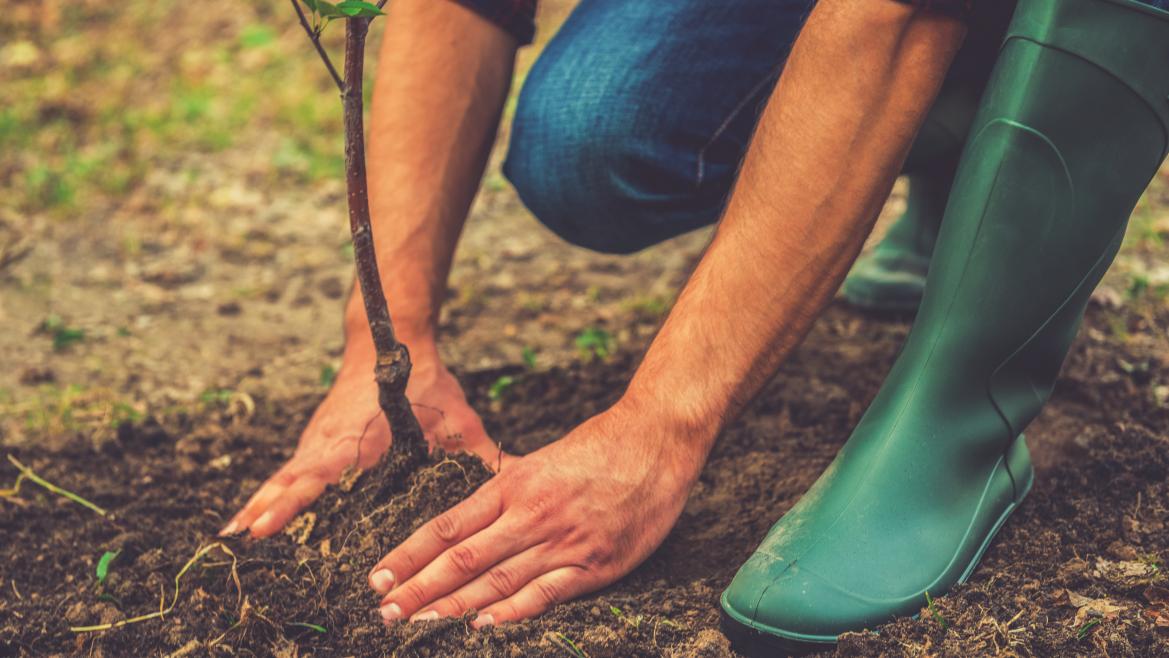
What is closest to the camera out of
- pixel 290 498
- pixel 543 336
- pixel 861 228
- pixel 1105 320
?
pixel 861 228

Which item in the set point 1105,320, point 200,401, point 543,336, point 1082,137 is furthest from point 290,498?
point 1105,320

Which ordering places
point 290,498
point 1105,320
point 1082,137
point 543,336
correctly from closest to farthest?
1. point 1082,137
2. point 290,498
3. point 1105,320
4. point 543,336

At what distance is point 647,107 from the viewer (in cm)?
184

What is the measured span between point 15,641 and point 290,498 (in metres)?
0.40

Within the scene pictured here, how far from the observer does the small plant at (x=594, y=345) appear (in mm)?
2295

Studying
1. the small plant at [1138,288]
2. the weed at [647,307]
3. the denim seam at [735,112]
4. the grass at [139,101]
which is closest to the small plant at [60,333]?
the grass at [139,101]

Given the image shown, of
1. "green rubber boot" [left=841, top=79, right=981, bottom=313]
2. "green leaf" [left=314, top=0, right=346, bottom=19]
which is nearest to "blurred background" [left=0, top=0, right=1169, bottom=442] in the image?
"green rubber boot" [left=841, top=79, right=981, bottom=313]

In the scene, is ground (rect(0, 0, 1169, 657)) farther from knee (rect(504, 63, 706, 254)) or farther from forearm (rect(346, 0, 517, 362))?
knee (rect(504, 63, 706, 254))

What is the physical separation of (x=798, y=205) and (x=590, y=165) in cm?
62

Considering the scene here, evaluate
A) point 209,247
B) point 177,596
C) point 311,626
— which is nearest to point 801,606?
point 311,626

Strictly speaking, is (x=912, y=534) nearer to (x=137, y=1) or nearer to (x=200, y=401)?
(x=200, y=401)

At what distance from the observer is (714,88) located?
1879mm

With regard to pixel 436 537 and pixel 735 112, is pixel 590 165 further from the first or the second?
pixel 436 537

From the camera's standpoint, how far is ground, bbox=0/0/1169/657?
1.32m
